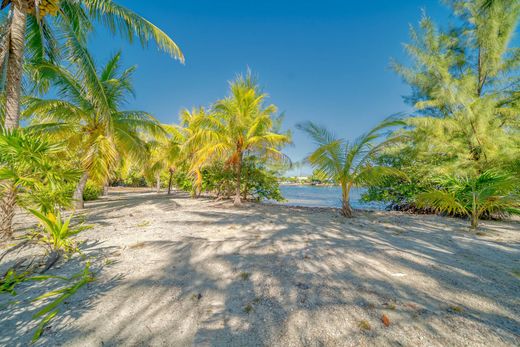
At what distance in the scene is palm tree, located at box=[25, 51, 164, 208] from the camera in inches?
214

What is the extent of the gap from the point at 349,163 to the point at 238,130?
4090mm

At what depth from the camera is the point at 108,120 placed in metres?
5.26

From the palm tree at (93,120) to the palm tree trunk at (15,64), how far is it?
1.03 meters

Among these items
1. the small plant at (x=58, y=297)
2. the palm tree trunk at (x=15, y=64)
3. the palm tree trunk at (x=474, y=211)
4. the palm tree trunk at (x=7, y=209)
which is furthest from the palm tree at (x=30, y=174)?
the palm tree trunk at (x=474, y=211)

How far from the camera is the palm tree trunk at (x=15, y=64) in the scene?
3499mm

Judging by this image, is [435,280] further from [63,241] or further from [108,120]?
[108,120]

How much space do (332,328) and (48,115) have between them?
381 inches

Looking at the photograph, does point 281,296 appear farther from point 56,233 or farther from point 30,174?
point 30,174

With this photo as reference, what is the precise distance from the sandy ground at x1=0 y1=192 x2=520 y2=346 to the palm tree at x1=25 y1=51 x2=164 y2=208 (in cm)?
406

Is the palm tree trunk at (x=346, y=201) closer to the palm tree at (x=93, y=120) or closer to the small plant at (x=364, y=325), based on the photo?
the small plant at (x=364, y=325)

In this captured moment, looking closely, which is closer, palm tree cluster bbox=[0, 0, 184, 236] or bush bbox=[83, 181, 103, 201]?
palm tree cluster bbox=[0, 0, 184, 236]

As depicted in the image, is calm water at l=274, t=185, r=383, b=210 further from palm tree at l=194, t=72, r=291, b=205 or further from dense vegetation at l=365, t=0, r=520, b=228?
palm tree at l=194, t=72, r=291, b=205

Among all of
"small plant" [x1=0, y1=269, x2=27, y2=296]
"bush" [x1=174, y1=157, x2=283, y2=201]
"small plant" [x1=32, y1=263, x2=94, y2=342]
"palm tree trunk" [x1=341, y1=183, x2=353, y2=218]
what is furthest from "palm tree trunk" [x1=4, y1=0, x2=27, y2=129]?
"palm tree trunk" [x1=341, y1=183, x2=353, y2=218]

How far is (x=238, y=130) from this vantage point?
716 cm
